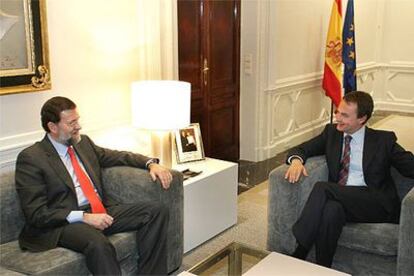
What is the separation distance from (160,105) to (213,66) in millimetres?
1681

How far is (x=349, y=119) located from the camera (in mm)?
2789

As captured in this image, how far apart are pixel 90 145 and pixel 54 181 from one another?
40cm

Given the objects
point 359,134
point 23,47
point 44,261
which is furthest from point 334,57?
point 44,261

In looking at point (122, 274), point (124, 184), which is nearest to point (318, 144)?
point (124, 184)

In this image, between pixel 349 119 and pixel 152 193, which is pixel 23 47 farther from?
pixel 349 119

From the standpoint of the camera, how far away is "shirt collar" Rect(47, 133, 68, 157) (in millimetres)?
2494

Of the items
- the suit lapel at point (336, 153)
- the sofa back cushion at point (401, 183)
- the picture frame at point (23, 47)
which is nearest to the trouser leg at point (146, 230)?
the picture frame at point (23, 47)

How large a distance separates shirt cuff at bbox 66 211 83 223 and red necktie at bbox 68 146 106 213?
14 centimetres

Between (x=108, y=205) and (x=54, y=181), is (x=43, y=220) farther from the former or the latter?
(x=108, y=205)

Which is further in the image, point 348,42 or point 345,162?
point 348,42

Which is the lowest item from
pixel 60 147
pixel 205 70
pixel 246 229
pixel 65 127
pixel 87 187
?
pixel 246 229

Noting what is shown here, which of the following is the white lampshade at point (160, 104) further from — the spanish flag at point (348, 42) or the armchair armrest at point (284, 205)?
the spanish flag at point (348, 42)

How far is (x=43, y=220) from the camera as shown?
2281mm

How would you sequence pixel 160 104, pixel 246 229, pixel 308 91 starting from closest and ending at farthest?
pixel 160 104, pixel 246 229, pixel 308 91
